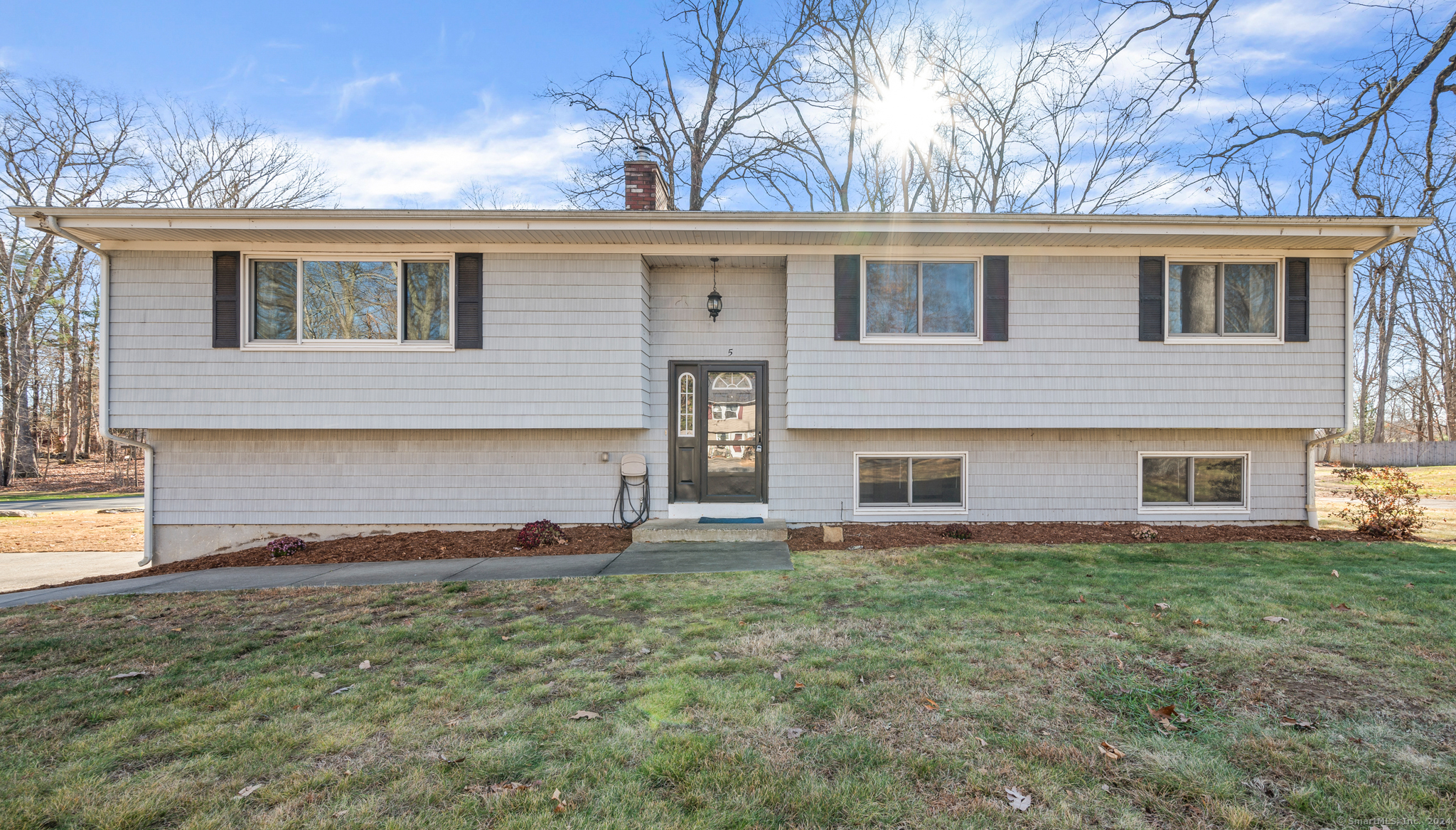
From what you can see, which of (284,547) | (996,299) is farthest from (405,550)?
(996,299)

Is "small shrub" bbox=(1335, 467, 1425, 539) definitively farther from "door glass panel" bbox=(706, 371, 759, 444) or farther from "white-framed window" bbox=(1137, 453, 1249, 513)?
"door glass panel" bbox=(706, 371, 759, 444)

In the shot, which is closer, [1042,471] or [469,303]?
[469,303]

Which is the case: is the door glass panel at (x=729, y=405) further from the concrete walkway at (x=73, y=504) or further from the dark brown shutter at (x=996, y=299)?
the concrete walkway at (x=73, y=504)

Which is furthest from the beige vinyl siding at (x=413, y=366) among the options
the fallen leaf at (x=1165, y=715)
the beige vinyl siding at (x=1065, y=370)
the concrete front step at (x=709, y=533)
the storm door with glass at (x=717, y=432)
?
the fallen leaf at (x=1165, y=715)

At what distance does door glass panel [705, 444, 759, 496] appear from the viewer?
8164 millimetres

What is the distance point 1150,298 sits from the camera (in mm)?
7633

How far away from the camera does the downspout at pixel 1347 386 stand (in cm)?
730

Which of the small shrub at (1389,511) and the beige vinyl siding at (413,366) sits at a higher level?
the beige vinyl siding at (413,366)

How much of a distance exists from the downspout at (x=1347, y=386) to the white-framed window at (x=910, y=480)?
4.26m

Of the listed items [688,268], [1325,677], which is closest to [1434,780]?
[1325,677]

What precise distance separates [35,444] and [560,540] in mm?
27192

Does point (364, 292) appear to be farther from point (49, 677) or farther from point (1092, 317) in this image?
point (1092, 317)

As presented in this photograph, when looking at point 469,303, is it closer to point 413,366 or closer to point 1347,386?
point 413,366

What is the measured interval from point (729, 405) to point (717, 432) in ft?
1.26
